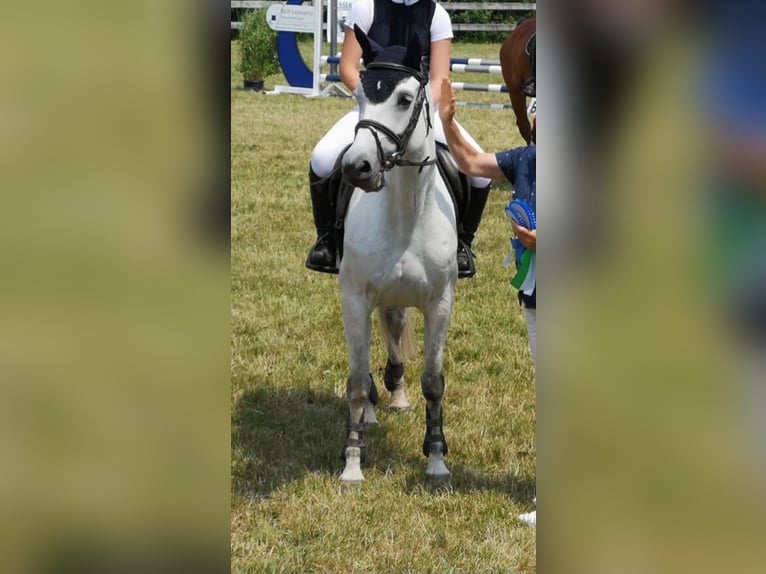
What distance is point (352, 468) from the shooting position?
4.27m

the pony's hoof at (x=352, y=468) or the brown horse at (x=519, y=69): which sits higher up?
the brown horse at (x=519, y=69)

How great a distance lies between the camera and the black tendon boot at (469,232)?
4.63 meters

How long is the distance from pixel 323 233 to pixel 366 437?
1025mm

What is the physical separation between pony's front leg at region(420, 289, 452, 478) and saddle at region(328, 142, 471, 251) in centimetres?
52

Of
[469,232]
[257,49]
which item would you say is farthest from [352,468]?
[257,49]

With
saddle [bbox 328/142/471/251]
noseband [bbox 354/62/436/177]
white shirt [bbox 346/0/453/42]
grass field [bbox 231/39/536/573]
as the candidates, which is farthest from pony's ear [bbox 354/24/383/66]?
grass field [bbox 231/39/536/573]

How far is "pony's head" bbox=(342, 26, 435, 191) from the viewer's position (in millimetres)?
3619

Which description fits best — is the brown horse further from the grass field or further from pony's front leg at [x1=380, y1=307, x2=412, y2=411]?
the grass field

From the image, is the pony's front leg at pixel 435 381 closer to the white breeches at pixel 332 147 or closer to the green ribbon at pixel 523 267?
the green ribbon at pixel 523 267

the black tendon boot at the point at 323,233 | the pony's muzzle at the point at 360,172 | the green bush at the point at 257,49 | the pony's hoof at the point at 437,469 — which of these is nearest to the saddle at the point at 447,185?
the black tendon boot at the point at 323,233

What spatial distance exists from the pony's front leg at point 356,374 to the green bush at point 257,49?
15499 mm

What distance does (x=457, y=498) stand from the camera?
4.09 meters

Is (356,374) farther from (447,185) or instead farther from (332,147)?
(332,147)
